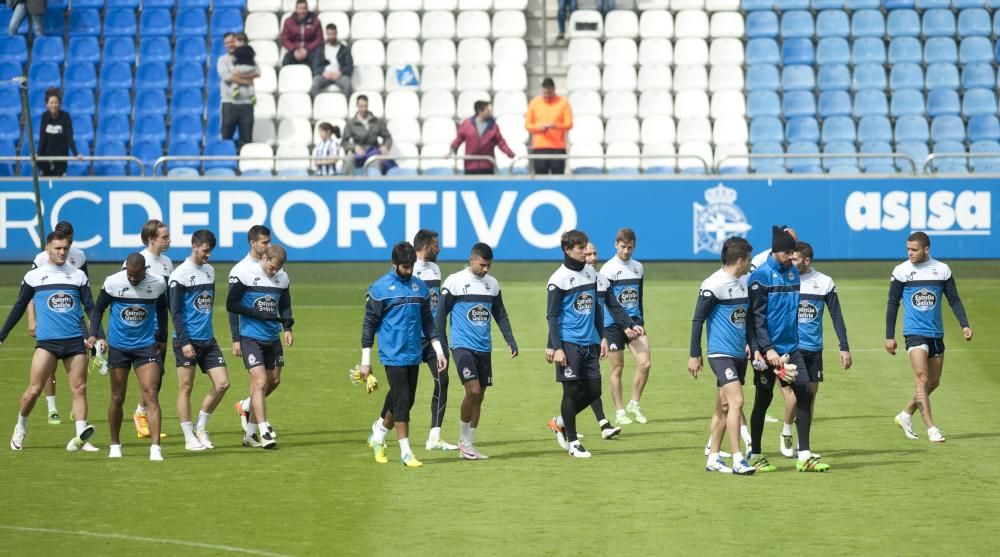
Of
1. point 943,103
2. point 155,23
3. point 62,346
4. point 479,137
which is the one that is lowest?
point 62,346

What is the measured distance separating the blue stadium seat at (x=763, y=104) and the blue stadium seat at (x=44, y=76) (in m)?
14.6

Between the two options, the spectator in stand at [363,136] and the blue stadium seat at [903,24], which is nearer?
the spectator in stand at [363,136]

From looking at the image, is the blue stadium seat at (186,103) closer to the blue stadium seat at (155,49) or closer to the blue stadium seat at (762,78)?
the blue stadium seat at (155,49)

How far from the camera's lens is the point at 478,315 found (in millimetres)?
14953

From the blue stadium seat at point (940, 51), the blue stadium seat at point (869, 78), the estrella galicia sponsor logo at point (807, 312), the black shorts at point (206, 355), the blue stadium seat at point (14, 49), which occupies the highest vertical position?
the blue stadium seat at point (14, 49)

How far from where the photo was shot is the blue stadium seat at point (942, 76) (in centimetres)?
3216

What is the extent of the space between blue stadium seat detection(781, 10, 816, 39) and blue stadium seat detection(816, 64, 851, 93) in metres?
1.08

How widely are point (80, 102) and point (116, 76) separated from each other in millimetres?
981

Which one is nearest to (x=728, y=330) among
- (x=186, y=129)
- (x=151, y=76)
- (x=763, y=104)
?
(x=763, y=104)

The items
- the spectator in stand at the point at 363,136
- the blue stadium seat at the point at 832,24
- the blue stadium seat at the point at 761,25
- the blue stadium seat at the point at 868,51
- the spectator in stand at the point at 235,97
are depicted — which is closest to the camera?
the spectator in stand at the point at 363,136

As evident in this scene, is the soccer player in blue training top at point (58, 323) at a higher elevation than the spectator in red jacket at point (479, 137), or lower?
lower

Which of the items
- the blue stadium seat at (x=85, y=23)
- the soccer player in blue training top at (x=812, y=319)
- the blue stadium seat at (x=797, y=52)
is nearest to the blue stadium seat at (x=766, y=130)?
the blue stadium seat at (x=797, y=52)

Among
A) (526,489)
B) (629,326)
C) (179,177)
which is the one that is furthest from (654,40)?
(526,489)

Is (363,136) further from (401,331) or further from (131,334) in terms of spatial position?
(401,331)
